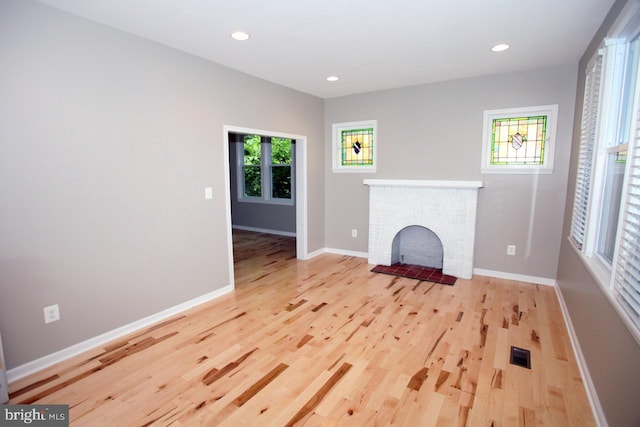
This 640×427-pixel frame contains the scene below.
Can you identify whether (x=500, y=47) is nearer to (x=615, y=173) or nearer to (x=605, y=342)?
(x=615, y=173)

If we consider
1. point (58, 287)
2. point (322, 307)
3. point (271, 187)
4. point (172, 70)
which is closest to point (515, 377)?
point (322, 307)

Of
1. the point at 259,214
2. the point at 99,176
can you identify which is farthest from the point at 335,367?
the point at 259,214

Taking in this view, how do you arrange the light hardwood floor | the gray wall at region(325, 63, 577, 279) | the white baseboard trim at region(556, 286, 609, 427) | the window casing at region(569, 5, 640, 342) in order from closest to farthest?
the window casing at region(569, 5, 640, 342)
the white baseboard trim at region(556, 286, 609, 427)
the light hardwood floor
the gray wall at region(325, 63, 577, 279)

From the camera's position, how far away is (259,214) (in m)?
7.26

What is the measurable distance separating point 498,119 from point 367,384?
3.54m

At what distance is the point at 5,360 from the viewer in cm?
216

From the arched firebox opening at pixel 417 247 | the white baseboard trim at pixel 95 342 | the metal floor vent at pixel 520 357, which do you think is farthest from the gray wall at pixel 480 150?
the white baseboard trim at pixel 95 342

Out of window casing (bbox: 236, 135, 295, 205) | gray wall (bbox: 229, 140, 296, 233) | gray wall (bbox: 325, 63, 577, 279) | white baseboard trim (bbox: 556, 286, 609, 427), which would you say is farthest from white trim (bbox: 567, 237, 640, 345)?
window casing (bbox: 236, 135, 295, 205)

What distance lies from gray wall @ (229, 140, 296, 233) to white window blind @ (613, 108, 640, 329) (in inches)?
216

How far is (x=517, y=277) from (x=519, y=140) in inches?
67.2

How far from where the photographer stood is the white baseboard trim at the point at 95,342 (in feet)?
7.31

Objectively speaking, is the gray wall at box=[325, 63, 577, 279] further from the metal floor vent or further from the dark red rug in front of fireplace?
the metal floor vent

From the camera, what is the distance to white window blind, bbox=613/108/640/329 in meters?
1.49

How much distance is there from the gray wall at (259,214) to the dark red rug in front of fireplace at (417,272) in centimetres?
273
